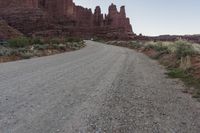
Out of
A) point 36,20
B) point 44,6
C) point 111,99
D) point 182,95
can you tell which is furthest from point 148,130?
point 44,6

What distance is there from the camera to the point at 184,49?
22.8m

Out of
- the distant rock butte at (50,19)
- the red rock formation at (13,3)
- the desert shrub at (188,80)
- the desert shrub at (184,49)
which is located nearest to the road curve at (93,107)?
the desert shrub at (188,80)

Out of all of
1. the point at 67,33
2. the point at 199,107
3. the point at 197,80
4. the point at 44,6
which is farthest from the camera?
the point at 44,6

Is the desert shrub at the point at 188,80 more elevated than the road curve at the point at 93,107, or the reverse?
the road curve at the point at 93,107

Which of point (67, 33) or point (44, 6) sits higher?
point (44, 6)

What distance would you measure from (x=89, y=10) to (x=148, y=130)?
484ft

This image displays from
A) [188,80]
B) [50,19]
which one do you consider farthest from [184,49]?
[50,19]

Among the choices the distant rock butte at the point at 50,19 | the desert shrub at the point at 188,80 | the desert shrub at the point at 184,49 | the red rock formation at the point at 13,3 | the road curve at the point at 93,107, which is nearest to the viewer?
the road curve at the point at 93,107

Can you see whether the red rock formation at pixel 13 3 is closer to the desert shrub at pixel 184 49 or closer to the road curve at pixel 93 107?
the desert shrub at pixel 184 49

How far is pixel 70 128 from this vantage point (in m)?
6.07

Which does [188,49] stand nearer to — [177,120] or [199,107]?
[199,107]

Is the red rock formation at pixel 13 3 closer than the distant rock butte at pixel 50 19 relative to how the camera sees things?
No

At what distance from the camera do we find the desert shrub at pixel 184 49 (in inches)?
854

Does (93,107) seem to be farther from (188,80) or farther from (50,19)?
(50,19)
